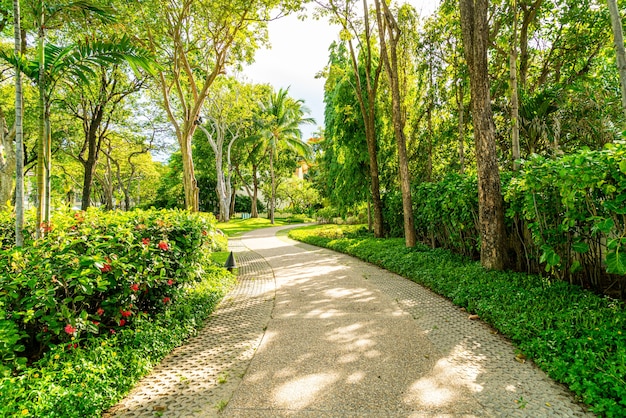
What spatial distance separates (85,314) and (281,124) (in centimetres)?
2859

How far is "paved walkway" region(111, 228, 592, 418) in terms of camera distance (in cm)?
264

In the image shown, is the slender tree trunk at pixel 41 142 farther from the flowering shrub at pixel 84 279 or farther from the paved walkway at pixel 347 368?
the paved walkway at pixel 347 368

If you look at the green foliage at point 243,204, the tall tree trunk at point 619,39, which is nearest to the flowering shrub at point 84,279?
the tall tree trunk at point 619,39

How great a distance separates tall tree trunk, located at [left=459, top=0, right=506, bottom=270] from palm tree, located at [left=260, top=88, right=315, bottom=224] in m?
23.3

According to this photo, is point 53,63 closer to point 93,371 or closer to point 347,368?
point 93,371

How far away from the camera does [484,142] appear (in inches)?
238

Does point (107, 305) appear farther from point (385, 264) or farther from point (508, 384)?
point (385, 264)

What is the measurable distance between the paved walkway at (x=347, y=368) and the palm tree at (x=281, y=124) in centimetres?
2438

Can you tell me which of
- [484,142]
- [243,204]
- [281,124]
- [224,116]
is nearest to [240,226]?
[224,116]

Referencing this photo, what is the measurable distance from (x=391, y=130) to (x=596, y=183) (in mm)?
10466

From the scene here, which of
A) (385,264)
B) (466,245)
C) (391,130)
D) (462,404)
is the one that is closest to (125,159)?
(391,130)

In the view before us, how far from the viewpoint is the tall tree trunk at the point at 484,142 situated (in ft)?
19.2

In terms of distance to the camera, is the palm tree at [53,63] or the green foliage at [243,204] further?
the green foliage at [243,204]

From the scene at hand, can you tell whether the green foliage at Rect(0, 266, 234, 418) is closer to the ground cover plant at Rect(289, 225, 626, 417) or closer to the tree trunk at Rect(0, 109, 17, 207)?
the ground cover plant at Rect(289, 225, 626, 417)
